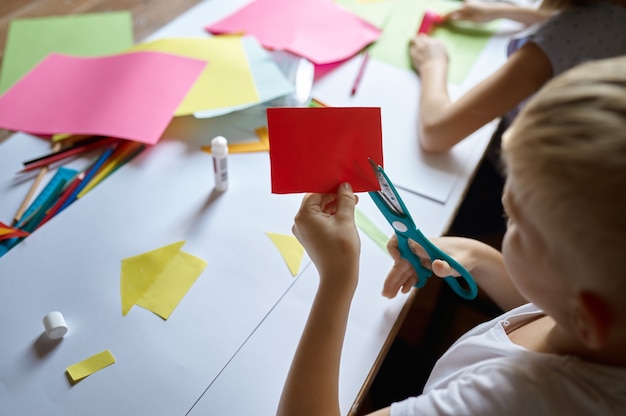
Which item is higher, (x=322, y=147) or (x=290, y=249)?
(x=322, y=147)

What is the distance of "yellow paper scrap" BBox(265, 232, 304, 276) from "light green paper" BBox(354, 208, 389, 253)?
0.11 meters

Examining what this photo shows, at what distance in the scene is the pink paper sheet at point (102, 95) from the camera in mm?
864

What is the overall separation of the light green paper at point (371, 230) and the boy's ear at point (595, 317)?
1.11 feet

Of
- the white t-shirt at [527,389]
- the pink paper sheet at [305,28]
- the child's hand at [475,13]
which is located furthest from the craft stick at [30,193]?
the child's hand at [475,13]

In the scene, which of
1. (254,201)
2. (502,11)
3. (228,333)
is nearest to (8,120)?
(254,201)

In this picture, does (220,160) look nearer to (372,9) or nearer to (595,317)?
(595,317)

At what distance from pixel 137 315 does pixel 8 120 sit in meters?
0.45

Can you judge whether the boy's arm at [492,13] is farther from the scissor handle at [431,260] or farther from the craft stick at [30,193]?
the craft stick at [30,193]

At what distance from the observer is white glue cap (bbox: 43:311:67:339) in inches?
24.0

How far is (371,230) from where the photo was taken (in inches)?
30.9

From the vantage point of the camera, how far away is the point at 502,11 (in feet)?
3.93

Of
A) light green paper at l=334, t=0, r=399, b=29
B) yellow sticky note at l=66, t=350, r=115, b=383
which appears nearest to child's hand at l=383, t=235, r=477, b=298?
yellow sticky note at l=66, t=350, r=115, b=383

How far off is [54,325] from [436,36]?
3.10ft

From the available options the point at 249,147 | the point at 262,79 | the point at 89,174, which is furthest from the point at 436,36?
the point at 89,174
